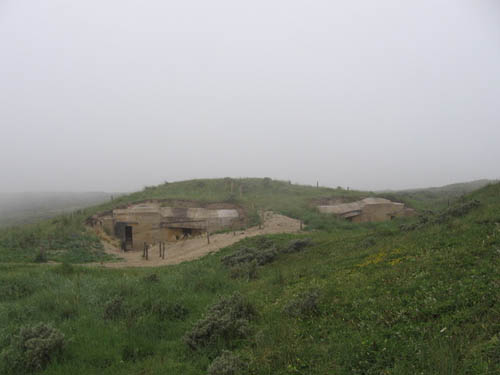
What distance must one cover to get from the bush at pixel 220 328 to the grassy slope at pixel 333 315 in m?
0.17

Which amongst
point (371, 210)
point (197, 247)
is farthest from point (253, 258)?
point (371, 210)

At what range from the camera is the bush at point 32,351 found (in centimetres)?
404

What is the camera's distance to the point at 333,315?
4410 millimetres

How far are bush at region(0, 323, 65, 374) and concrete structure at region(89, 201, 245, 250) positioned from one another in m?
16.9

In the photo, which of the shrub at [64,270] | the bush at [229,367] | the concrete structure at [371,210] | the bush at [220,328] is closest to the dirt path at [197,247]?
the shrub at [64,270]

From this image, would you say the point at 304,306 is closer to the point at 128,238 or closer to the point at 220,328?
Answer: the point at 220,328

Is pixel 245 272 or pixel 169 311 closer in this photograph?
pixel 169 311

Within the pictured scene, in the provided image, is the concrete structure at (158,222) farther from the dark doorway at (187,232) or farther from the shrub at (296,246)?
the shrub at (296,246)

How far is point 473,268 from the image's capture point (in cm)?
454

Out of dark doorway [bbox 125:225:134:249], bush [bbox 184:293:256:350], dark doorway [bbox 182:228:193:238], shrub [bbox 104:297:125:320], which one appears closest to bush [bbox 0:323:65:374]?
shrub [bbox 104:297:125:320]

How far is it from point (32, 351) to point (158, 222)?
18.5m

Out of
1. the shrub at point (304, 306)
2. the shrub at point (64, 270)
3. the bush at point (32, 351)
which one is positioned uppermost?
the shrub at point (304, 306)

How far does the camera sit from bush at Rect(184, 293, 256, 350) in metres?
4.41

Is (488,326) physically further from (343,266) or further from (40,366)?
(40,366)
